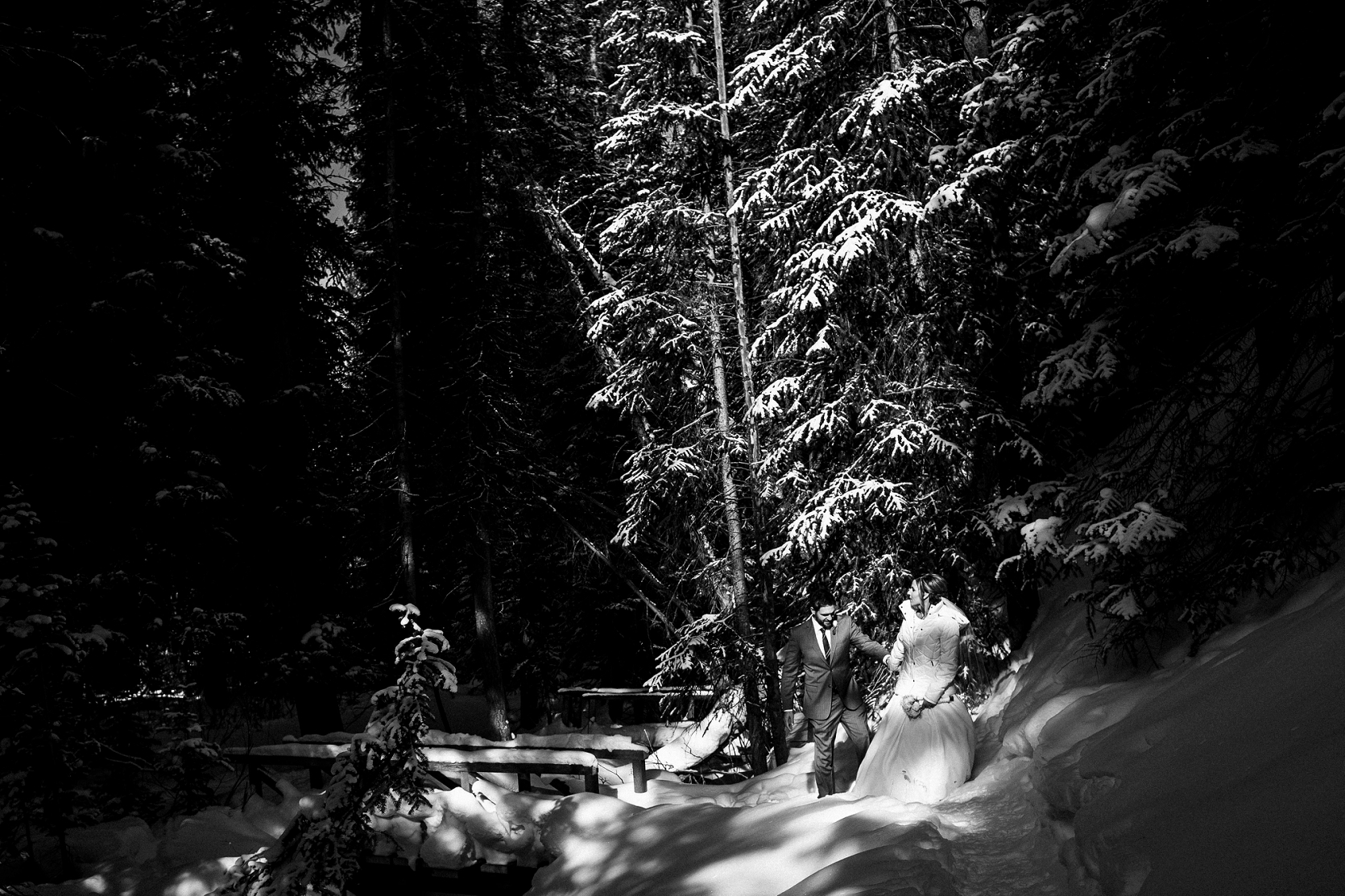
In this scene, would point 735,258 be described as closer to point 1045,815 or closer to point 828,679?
point 828,679

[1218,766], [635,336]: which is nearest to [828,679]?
[1218,766]

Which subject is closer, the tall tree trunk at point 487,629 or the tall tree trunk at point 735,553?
the tall tree trunk at point 735,553

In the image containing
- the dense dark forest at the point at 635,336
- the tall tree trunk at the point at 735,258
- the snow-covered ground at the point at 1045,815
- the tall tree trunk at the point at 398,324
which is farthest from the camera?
the tall tree trunk at the point at 398,324

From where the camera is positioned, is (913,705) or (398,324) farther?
(398,324)

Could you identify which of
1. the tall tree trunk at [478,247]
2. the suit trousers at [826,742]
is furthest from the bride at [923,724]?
the tall tree trunk at [478,247]

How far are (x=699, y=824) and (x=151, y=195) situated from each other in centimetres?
Result: 1233

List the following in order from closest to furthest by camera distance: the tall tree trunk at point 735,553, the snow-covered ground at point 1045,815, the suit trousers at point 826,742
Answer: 1. the snow-covered ground at point 1045,815
2. the suit trousers at point 826,742
3. the tall tree trunk at point 735,553

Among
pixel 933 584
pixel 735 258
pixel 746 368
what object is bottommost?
pixel 933 584

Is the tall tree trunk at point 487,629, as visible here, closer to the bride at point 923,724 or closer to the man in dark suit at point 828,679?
the man in dark suit at point 828,679

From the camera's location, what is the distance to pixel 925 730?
7.09 m

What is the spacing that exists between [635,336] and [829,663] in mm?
6054

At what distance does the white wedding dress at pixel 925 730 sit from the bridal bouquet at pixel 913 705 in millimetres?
38

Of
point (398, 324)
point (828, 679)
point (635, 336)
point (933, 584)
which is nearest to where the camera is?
point (828, 679)

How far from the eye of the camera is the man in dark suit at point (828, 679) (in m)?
8.00
